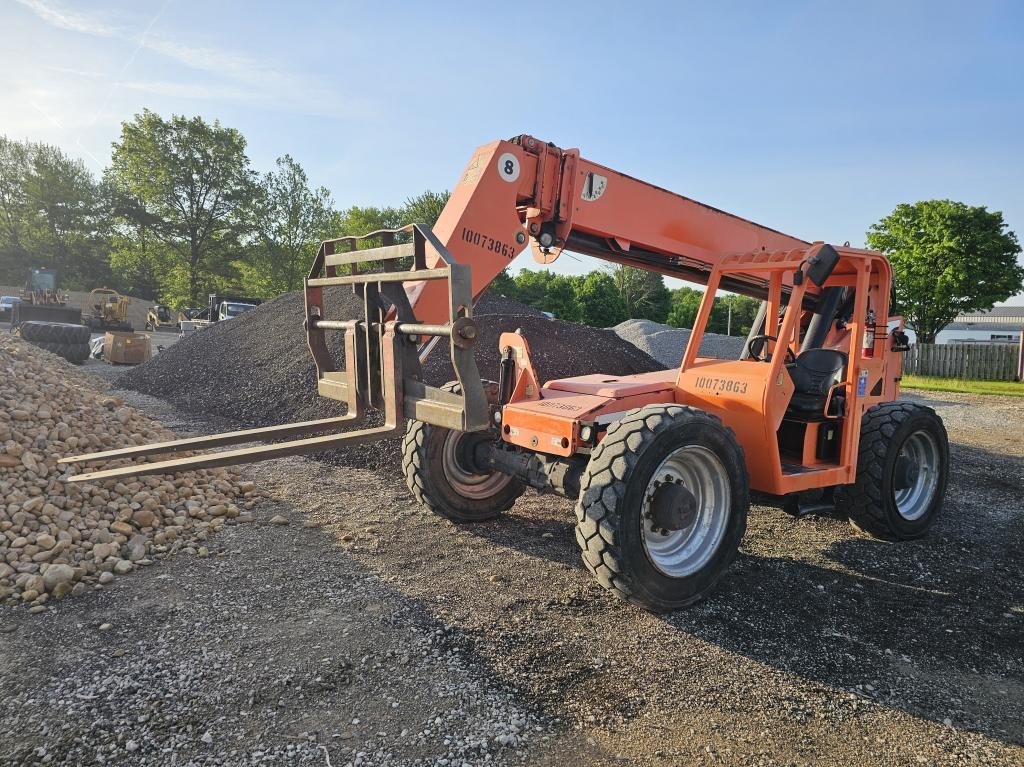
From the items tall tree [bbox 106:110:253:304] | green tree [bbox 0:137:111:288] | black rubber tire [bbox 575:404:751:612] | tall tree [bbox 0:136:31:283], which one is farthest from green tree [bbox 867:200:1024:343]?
tall tree [bbox 0:136:31:283]

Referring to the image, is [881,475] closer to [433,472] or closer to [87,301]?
[433,472]

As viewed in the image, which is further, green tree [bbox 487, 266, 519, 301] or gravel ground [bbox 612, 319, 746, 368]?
green tree [bbox 487, 266, 519, 301]

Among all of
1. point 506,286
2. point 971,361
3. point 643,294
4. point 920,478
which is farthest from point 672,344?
point 643,294

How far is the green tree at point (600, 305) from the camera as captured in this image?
44.7 m

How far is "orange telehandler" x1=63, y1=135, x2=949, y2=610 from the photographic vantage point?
3.92 meters

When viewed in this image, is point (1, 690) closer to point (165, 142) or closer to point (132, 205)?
point (165, 142)

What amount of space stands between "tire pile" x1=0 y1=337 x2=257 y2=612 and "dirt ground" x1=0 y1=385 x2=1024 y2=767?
0.21 meters

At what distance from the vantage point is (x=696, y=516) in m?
4.34

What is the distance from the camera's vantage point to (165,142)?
42594 millimetres

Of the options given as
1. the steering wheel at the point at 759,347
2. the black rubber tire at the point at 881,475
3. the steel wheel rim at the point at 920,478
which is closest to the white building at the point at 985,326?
the steel wheel rim at the point at 920,478

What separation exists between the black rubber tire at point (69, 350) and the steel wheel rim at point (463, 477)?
54.5ft

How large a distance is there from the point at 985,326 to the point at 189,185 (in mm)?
75146

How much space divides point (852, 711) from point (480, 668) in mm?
1777

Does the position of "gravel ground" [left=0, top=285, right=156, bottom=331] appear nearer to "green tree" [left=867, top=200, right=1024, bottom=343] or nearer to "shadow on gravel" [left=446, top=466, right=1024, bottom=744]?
"green tree" [left=867, top=200, right=1024, bottom=343]
